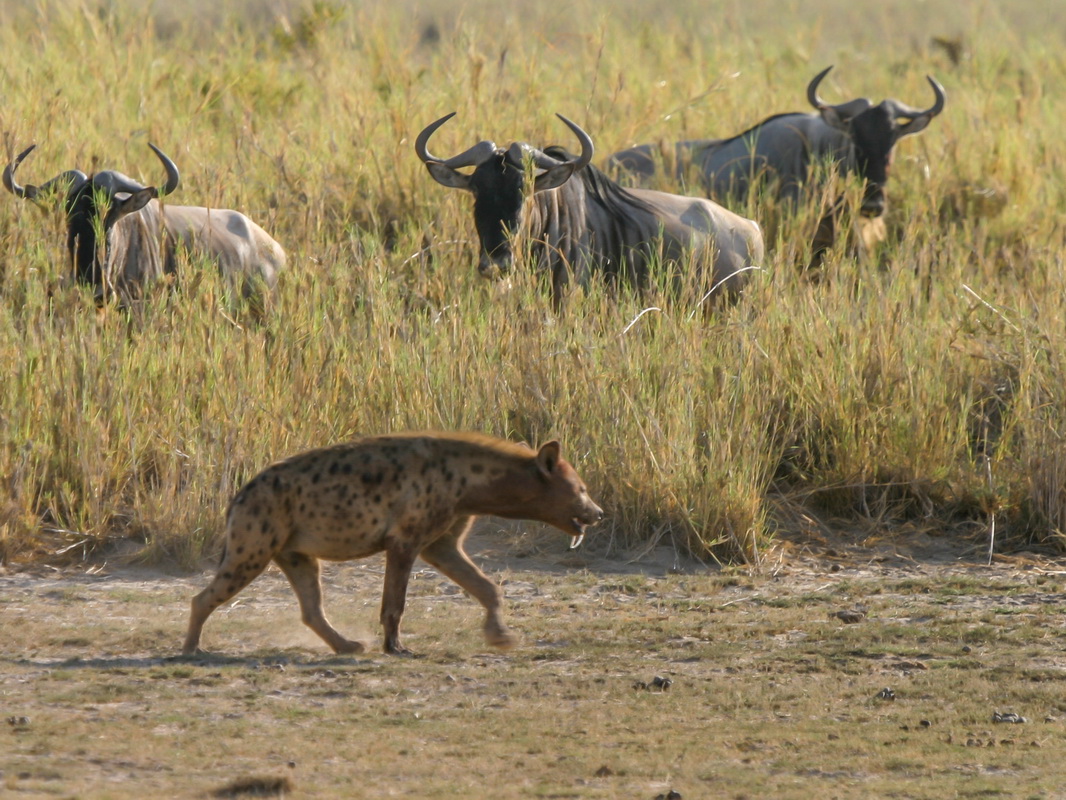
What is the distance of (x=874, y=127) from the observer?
12852 millimetres

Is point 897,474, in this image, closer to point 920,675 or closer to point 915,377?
point 915,377

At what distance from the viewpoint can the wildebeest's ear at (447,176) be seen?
995 centimetres

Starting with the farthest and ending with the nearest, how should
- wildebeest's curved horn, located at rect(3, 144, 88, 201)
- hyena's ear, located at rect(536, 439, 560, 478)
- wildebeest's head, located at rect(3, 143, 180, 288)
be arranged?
wildebeest's curved horn, located at rect(3, 144, 88, 201) → wildebeest's head, located at rect(3, 143, 180, 288) → hyena's ear, located at rect(536, 439, 560, 478)

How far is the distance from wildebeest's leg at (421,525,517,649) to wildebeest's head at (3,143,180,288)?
389cm

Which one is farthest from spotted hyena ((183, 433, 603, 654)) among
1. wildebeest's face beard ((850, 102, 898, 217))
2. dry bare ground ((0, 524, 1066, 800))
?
wildebeest's face beard ((850, 102, 898, 217))

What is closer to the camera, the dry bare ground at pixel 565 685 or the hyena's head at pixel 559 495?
the dry bare ground at pixel 565 685

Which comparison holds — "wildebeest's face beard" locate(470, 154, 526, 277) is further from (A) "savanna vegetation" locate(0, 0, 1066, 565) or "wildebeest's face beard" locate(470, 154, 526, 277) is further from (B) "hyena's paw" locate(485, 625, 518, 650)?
(B) "hyena's paw" locate(485, 625, 518, 650)

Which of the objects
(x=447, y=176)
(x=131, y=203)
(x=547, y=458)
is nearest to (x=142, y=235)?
(x=131, y=203)

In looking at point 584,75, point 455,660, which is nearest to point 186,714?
point 455,660

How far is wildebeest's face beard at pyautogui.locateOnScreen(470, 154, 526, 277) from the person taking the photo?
31.4 feet

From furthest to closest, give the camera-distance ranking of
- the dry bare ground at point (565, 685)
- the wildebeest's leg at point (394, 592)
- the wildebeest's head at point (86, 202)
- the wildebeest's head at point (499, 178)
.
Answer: the wildebeest's head at point (499, 178), the wildebeest's head at point (86, 202), the wildebeest's leg at point (394, 592), the dry bare ground at point (565, 685)

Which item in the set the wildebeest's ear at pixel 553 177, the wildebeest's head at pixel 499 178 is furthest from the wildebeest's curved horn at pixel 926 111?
the wildebeest's ear at pixel 553 177

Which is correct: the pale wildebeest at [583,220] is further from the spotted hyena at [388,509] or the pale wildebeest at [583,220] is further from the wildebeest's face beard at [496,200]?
the spotted hyena at [388,509]

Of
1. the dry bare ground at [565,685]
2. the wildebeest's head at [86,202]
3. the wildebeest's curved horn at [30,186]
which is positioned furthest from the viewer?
the wildebeest's curved horn at [30,186]
